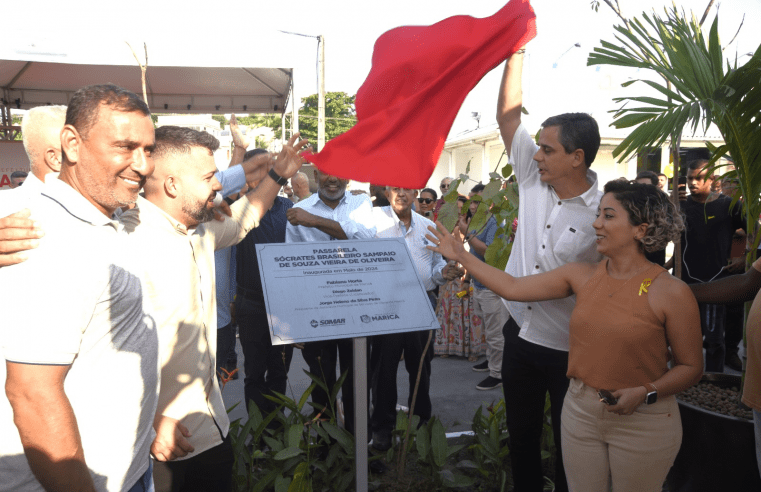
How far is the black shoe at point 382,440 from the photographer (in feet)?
12.9

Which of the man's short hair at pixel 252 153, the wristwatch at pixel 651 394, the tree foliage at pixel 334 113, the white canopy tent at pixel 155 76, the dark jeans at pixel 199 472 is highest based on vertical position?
the tree foliage at pixel 334 113

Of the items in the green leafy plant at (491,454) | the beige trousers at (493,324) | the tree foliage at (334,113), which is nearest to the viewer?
the green leafy plant at (491,454)

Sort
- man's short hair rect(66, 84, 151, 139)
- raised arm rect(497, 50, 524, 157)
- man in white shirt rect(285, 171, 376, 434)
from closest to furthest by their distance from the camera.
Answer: man's short hair rect(66, 84, 151, 139)
raised arm rect(497, 50, 524, 157)
man in white shirt rect(285, 171, 376, 434)

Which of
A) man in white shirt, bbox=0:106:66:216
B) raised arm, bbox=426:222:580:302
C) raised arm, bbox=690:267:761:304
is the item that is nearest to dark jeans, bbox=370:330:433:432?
raised arm, bbox=426:222:580:302

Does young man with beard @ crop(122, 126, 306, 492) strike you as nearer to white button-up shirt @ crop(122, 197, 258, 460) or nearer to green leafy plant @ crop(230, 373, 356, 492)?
white button-up shirt @ crop(122, 197, 258, 460)

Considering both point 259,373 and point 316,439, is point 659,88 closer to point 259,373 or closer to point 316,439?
point 316,439

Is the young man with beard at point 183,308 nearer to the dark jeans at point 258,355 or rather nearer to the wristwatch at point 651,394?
the wristwatch at point 651,394

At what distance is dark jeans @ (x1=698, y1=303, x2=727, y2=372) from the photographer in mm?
5668

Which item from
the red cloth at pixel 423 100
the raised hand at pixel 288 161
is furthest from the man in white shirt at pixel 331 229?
the red cloth at pixel 423 100

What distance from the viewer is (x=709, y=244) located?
5.72 m

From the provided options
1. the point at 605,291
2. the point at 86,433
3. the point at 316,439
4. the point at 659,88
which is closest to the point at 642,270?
the point at 605,291

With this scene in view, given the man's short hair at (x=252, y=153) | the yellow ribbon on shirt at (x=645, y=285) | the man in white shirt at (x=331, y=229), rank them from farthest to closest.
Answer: the man's short hair at (x=252, y=153) → the man in white shirt at (x=331, y=229) → the yellow ribbon on shirt at (x=645, y=285)

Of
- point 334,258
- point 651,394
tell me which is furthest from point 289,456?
point 651,394

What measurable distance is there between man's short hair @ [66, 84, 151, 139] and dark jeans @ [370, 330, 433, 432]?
2922mm
